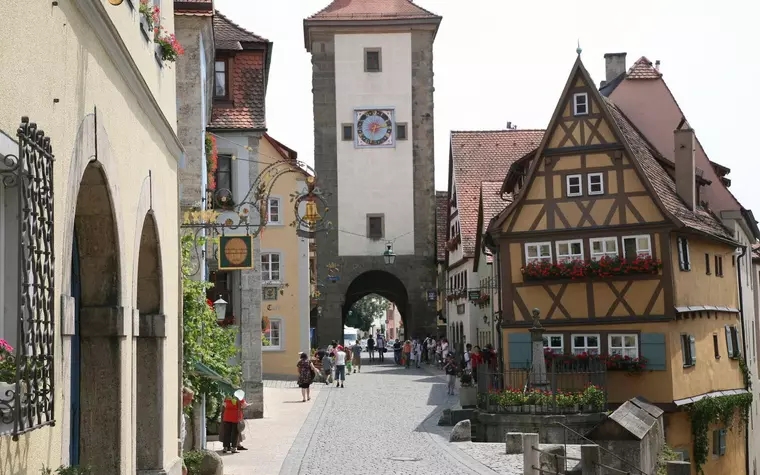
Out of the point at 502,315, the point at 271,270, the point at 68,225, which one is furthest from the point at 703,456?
the point at 68,225

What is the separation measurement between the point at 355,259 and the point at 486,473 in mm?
35002

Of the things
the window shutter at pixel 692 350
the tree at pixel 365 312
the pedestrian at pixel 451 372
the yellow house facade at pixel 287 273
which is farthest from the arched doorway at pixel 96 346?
the tree at pixel 365 312

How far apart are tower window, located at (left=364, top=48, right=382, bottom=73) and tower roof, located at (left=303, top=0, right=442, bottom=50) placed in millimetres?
1181

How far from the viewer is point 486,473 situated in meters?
17.2

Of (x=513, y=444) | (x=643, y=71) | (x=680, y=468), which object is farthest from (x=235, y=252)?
(x=643, y=71)

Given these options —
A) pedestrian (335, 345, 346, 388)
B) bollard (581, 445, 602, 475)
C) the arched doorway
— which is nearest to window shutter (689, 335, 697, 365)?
pedestrian (335, 345, 346, 388)

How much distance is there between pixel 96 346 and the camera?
27.9 feet

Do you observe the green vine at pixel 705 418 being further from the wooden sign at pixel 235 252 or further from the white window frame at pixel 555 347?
the wooden sign at pixel 235 252

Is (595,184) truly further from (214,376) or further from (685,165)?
(214,376)

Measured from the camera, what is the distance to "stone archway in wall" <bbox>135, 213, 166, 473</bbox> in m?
10.6

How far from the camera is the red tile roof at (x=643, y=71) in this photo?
34.9 metres

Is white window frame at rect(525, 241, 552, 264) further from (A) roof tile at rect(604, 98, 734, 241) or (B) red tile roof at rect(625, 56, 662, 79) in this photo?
(B) red tile roof at rect(625, 56, 662, 79)

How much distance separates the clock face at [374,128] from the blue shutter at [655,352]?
2544 centimetres

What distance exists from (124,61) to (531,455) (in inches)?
388
